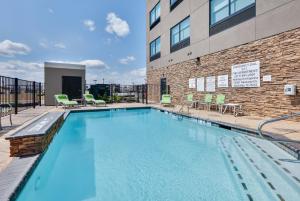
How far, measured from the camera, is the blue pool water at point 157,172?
2840mm

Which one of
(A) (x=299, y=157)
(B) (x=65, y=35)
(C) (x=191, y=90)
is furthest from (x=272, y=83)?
(B) (x=65, y=35)

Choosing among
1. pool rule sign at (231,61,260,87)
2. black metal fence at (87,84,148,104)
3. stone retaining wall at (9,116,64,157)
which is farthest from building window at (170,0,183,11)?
stone retaining wall at (9,116,64,157)

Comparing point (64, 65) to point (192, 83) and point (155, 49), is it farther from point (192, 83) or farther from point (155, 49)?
point (192, 83)

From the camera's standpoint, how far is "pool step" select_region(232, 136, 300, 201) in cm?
279

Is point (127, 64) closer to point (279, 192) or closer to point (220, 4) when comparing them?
point (220, 4)

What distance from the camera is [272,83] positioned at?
25.5ft

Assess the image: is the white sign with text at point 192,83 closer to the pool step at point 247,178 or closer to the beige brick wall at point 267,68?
the beige brick wall at point 267,68

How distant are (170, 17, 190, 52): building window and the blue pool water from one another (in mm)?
9522

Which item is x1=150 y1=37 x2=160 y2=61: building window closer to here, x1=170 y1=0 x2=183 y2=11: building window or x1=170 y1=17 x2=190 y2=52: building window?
x1=170 y1=17 x2=190 y2=52: building window

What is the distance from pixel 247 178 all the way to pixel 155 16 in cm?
1887

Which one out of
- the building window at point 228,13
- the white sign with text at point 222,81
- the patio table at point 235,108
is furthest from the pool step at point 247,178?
the building window at point 228,13

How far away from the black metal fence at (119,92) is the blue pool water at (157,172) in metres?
10.9

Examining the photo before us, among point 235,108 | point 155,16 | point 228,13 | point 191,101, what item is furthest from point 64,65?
point 235,108

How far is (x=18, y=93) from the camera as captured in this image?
10953mm
